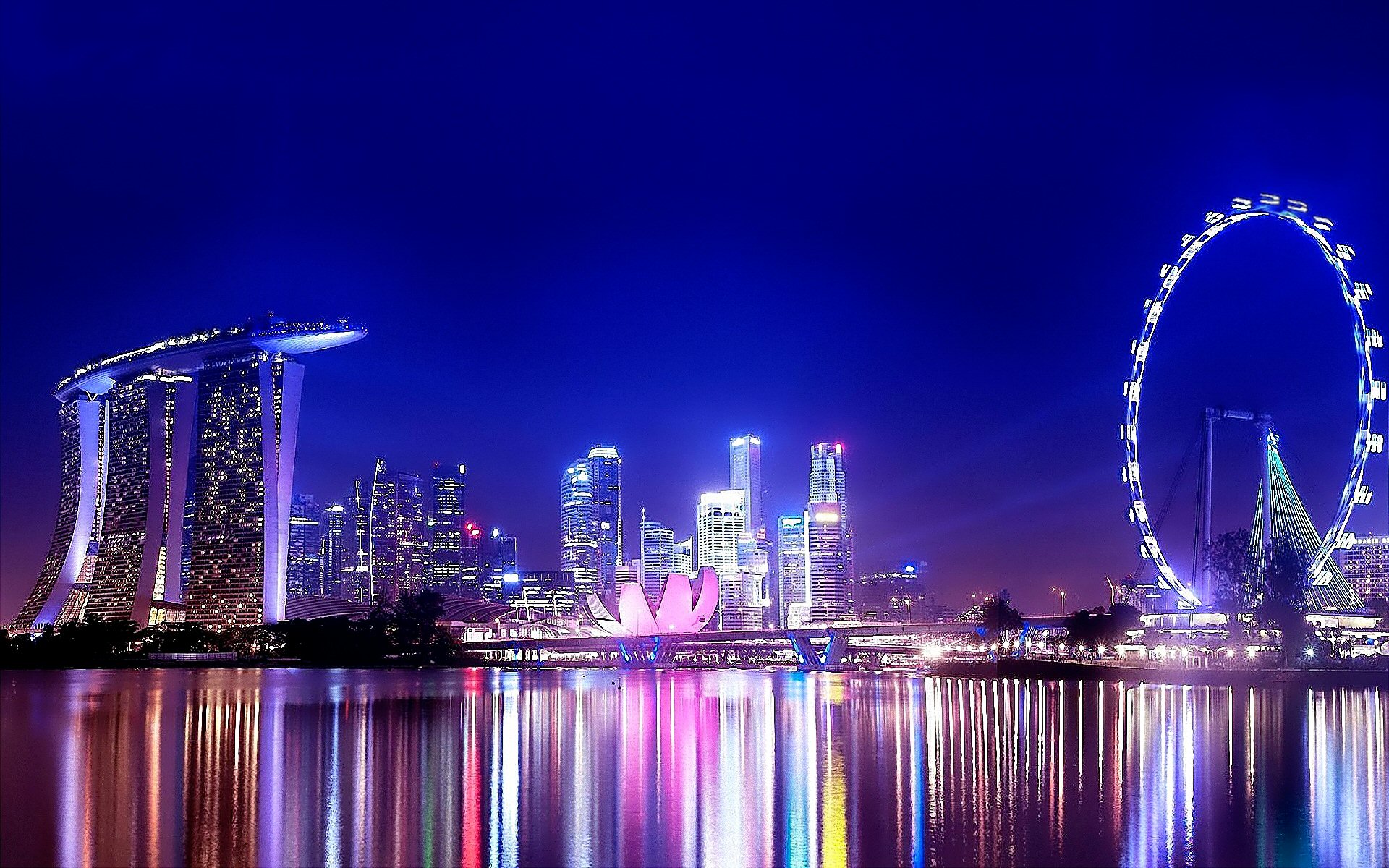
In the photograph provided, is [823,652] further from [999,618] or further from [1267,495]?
[1267,495]

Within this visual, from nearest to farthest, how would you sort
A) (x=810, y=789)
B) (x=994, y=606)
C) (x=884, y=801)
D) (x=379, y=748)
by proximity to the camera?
(x=884, y=801)
(x=810, y=789)
(x=379, y=748)
(x=994, y=606)

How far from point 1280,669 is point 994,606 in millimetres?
47573

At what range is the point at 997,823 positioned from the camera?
20.4 metres

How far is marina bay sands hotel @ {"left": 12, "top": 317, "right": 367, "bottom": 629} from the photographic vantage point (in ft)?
449

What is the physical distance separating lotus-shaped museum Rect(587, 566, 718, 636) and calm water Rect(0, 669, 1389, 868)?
11048 centimetres

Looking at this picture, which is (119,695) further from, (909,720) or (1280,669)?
(1280,669)

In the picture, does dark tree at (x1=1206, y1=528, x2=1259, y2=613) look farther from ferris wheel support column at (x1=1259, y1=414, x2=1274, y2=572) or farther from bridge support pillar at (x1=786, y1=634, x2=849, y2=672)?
bridge support pillar at (x1=786, y1=634, x2=849, y2=672)

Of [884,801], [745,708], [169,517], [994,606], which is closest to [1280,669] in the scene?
[745,708]

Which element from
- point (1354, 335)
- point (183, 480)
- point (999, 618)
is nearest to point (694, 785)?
point (1354, 335)

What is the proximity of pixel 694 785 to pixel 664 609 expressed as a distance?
139m

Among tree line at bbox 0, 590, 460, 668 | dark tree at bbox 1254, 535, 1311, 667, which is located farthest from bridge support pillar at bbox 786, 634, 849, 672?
dark tree at bbox 1254, 535, 1311, 667

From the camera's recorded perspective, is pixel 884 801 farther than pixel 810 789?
No

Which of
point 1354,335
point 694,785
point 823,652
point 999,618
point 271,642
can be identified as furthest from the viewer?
Answer: point 823,652

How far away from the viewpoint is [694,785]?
2545cm
